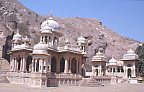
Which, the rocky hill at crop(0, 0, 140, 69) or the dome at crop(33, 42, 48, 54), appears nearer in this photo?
the dome at crop(33, 42, 48, 54)

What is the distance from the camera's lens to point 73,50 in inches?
1286

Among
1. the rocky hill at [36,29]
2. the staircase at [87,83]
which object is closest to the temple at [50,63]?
the staircase at [87,83]

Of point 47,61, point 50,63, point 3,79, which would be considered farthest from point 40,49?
point 3,79

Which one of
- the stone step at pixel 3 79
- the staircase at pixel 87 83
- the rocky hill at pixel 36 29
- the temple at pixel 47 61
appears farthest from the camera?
the rocky hill at pixel 36 29

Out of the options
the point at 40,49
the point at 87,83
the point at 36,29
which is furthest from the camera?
the point at 36,29

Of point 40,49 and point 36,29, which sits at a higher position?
point 36,29

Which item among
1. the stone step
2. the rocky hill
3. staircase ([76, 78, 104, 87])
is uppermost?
the rocky hill

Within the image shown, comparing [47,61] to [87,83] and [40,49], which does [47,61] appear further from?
[87,83]

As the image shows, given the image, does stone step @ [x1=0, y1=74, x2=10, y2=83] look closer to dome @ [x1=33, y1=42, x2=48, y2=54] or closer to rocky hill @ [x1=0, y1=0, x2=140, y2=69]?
dome @ [x1=33, y1=42, x2=48, y2=54]

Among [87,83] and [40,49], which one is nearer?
[40,49]

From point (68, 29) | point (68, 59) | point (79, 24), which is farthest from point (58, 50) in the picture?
point (79, 24)

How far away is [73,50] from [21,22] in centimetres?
5431

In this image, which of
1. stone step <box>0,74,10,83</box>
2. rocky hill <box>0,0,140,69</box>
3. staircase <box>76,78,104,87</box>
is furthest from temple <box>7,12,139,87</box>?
rocky hill <box>0,0,140,69</box>

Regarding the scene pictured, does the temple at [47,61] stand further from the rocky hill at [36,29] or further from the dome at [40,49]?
the rocky hill at [36,29]
